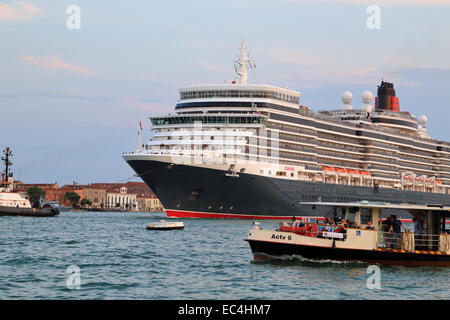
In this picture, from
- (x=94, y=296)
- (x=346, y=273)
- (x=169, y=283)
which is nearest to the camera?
(x=94, y=296)

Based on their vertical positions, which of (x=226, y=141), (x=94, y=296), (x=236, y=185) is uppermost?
(x=226, y=141)

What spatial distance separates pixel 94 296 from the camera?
73.9ft

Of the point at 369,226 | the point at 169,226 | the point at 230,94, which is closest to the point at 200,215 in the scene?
the point at 230,94

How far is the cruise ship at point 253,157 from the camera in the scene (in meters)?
71.8

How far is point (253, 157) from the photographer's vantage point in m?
75.1

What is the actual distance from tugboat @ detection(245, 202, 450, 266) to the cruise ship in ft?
125

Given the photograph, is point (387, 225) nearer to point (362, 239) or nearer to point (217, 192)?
point (362, 239)

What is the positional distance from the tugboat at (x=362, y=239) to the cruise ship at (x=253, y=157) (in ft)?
125

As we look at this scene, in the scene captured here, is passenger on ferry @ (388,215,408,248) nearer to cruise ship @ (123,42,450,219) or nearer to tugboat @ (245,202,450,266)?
tugboat @ (245,202,450,266)

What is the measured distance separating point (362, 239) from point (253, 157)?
4406cm
